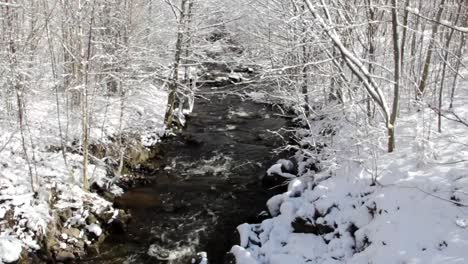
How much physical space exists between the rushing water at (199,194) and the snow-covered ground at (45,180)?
2.41 ft

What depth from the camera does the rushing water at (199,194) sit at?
8328 millimetres

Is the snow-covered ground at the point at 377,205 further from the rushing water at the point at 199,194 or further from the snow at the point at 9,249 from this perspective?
the snow at the point at 9,249

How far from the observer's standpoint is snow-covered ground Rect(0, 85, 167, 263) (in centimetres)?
764

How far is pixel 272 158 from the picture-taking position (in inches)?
490

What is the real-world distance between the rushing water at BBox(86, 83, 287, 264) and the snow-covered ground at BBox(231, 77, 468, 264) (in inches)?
43.9

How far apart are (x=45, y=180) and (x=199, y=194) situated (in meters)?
3.47

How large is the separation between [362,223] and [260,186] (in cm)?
421

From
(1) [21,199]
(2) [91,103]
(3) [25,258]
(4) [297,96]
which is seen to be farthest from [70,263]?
(4) [297,96]

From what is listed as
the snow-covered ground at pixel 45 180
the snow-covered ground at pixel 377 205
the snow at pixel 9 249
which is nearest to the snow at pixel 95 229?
the snow-covered ground at pixel 45 180

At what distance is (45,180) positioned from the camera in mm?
8719

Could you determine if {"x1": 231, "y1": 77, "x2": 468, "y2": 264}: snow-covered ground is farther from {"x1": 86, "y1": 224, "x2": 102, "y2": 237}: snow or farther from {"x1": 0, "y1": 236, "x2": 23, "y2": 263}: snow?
{"x1": 0, "y1": 236, "x2": 23, "y2": 263}: snow

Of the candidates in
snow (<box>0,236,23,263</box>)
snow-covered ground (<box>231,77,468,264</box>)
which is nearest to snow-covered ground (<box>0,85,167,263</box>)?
snow (<box>0,236,23,263</box>)

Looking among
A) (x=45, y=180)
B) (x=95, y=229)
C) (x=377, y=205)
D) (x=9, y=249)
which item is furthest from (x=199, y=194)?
(x=377, y=205)

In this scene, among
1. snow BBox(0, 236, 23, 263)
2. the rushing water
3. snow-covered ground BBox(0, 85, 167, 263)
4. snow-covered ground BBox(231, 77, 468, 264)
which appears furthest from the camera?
the rushing water
